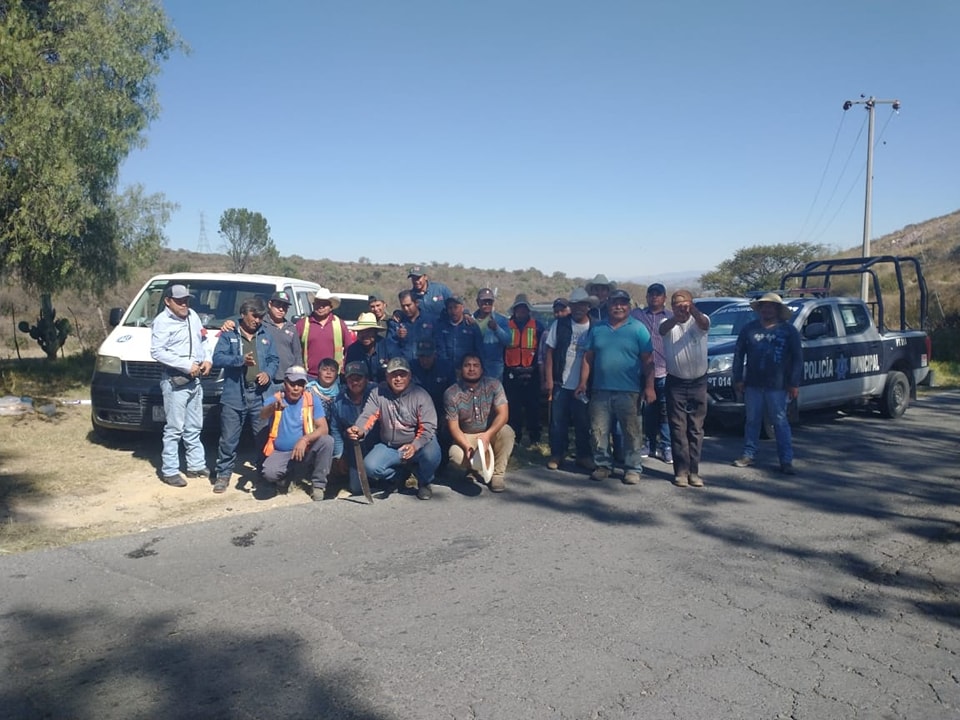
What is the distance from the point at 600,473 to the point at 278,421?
3.14 metres

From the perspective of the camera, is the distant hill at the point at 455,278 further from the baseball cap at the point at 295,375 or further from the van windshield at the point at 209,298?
the baseball cap at the point at 295,375

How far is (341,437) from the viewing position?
7582 mm

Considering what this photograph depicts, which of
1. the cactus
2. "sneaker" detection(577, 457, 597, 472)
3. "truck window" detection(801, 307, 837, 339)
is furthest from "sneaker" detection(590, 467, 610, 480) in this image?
the cactus

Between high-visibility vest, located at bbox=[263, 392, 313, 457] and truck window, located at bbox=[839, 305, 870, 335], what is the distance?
7.86m

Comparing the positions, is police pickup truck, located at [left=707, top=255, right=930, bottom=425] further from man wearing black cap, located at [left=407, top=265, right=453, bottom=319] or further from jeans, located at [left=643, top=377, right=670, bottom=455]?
man wearing black cap, located at [left=407, top=265, right=453, bottom=319]

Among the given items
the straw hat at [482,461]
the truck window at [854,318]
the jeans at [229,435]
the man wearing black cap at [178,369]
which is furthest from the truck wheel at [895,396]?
the man wearing black cap at [178,369]

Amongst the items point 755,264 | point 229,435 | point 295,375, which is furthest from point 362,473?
point 755,264

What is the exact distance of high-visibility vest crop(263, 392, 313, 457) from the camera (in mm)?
7414

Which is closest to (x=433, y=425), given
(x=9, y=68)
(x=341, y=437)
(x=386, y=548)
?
(x=341, y=437)

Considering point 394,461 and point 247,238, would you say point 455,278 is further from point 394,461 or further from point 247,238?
point 394,461

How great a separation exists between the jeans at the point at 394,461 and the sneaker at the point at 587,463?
6.18 feet

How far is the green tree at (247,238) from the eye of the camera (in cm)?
3894

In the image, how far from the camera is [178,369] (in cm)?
767

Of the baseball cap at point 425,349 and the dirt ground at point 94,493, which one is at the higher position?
the baseball cap at point 425,349
